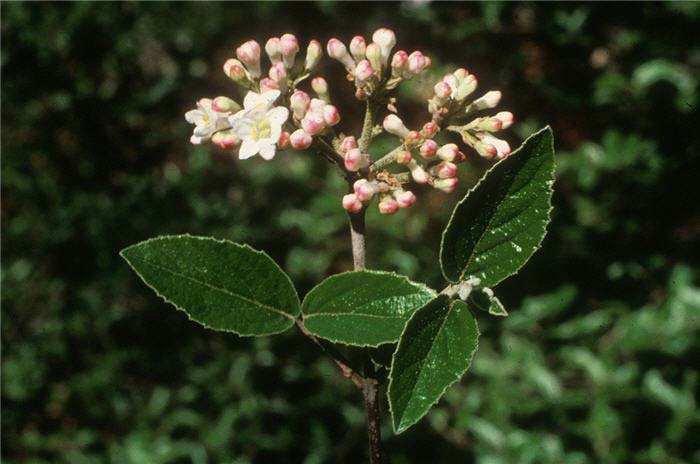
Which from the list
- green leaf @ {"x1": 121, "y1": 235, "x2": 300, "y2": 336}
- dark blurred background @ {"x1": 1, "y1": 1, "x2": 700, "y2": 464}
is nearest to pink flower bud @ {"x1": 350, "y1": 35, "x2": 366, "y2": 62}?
green leaf @ {"x1": 121, "y1": 235, "x2": 300, "y2": 336}

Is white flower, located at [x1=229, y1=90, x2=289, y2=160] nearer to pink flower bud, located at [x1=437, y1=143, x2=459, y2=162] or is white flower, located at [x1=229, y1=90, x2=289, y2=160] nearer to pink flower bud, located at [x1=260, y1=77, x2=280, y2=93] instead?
pink flower bud, located at [x1=260, y1=77, x2=280, y2=93]

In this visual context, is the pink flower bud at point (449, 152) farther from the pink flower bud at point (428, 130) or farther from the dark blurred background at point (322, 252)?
the dark blurred background at point (322, 252)

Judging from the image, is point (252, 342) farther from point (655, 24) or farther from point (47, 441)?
point (655, 24)

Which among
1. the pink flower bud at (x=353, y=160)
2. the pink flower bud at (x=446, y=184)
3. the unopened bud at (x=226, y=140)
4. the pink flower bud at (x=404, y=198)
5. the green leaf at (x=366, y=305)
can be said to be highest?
the pink flower bud at (x=353, y=160)

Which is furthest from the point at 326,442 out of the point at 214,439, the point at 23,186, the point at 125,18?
the point at 125,18

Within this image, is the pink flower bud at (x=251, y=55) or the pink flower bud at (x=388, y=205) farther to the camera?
the pink flower bud at (x=251, y=55)

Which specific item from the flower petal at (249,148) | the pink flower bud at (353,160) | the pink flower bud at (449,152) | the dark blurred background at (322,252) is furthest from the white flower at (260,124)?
the dark blurred background at (322,252)
